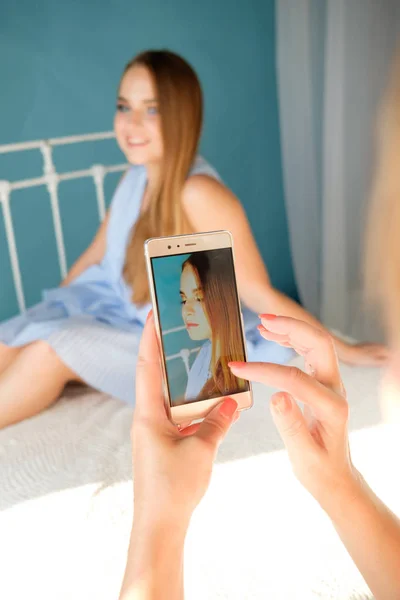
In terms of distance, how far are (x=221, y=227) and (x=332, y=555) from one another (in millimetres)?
890

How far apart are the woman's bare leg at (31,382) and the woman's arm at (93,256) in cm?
45

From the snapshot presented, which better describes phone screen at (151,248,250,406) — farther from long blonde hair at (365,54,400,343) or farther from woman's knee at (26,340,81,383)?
long blonde hair at (365,54,400,343)

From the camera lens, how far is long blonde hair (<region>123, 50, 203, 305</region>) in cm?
151

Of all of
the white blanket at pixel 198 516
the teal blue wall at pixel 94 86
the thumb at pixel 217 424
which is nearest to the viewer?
the thumb at pixel 217 424

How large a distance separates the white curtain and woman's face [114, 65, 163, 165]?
56cm

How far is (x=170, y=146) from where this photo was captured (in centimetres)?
155

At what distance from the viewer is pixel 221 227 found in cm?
150

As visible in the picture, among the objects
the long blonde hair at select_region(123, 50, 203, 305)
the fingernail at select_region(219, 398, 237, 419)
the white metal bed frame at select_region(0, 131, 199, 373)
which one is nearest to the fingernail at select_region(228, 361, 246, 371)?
the fingernail at select_region(219, 398, 237, 419)

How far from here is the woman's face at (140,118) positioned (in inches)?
60.2

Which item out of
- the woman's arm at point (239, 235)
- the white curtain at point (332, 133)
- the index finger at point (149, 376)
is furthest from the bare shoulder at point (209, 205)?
the index finger at point (149, 376)

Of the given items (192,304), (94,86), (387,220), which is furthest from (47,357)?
(94,86)

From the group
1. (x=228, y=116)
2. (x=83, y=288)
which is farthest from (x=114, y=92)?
(x=83, y=288)

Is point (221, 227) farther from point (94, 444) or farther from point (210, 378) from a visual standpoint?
point (210, 378)

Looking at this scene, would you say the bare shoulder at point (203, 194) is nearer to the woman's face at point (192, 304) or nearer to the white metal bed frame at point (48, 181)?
the white metal bed frame at point (48, 181)
